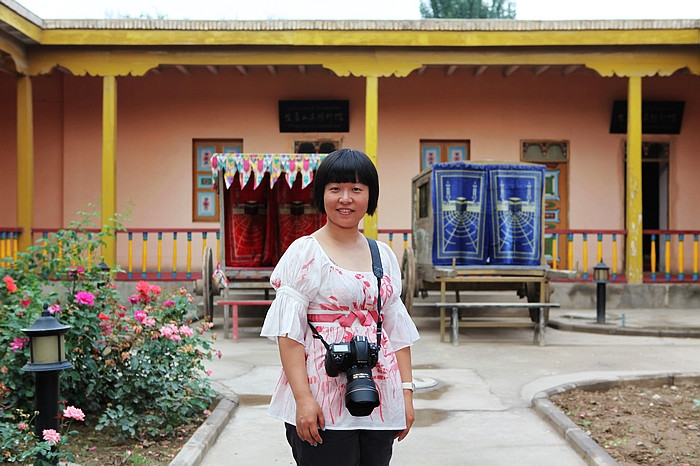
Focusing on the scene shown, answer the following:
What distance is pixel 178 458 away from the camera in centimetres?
426

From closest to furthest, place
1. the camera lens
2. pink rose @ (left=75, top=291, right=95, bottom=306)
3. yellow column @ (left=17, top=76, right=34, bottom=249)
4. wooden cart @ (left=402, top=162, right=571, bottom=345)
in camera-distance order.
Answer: the camera lens
pink rose @ (left=75, top=291, right=95, bottom=306)
wooden cart @ (left=402, top=162, right=571, bottom=345)
yellow column @ (left=17, top=76, right=34, bottom=249)

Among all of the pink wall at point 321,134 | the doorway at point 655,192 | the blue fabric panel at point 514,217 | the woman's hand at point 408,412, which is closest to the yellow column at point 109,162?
the pink wall at point 321,134

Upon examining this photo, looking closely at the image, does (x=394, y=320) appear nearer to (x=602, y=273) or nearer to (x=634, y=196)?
(x=602, y=273)

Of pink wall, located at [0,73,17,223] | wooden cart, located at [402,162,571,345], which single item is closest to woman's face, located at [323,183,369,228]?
wooden cart, located at [402,162,571,345]

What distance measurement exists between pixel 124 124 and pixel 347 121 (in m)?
4.12

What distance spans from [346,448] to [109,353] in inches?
118

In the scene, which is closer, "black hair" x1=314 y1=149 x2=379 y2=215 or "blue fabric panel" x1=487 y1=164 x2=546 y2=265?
"black hair" x1=314 y1=149 x2=379 y2=215

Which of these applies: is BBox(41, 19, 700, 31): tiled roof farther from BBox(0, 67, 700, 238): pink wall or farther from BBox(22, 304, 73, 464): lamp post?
BBox(22, 304, 73, 464): lamp post

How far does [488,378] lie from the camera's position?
23.6ft

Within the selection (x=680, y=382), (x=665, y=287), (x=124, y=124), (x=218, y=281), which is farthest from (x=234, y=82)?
(x=680, y=382)

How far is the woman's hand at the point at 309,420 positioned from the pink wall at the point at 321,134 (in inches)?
465

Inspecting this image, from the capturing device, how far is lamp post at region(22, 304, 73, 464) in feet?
12.6

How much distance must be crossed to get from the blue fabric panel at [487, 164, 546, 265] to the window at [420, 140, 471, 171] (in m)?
4.62

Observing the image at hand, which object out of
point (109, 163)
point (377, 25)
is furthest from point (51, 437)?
point (377, 25)
